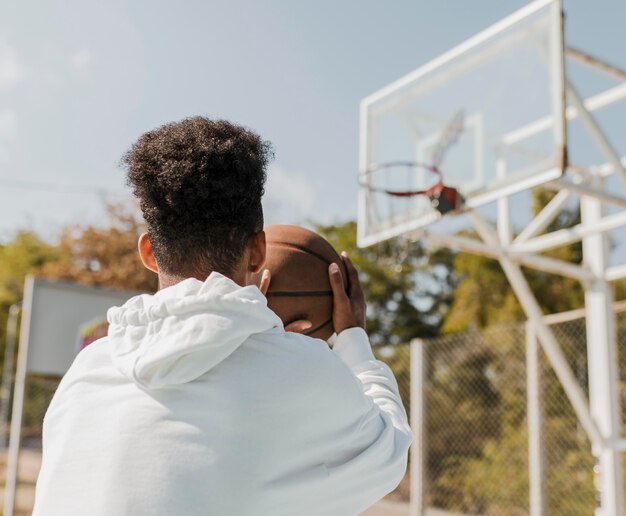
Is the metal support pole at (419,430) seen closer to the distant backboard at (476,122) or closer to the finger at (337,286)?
the distant backboard at (476,122)

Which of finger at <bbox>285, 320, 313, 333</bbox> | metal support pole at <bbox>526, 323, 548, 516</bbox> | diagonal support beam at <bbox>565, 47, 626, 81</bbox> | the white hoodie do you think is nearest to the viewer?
the white hoodie

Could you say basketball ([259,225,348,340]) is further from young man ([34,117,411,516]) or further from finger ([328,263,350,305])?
young man ([34,117,411,516])

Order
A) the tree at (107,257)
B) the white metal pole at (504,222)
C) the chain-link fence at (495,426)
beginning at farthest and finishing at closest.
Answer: the tree at (107,257) → the chain-link fence at (495,426) → the white metal pole at (504,222)

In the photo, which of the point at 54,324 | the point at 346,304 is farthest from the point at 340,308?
the point at 54,324

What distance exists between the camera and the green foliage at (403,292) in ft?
73.7

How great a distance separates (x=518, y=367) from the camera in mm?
11250

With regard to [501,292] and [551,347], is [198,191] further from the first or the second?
[501,292]

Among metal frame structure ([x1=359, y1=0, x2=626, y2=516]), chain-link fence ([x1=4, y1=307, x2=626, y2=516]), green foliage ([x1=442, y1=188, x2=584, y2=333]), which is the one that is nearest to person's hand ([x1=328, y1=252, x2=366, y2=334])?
metal frame structure ([x1=359, y1=0, x2=626, y2=516])

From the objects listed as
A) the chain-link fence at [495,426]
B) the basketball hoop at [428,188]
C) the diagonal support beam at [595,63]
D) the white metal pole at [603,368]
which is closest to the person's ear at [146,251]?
the basketball hoop at [428,188]

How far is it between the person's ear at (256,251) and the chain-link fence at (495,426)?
7.05 m

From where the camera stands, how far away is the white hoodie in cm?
122

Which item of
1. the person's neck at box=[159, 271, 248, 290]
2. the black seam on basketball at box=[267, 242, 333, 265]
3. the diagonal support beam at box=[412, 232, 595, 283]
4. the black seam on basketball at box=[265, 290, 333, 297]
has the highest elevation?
the diagonal support beam at box=[412, 232, 595, 283]

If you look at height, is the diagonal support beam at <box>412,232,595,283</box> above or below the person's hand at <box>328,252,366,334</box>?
above

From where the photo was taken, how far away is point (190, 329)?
123cm
